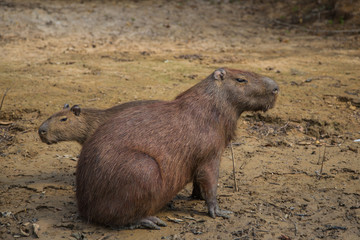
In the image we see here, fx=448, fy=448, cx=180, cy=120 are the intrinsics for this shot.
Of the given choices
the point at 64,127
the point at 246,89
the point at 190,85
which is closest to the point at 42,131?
the point at 64,127

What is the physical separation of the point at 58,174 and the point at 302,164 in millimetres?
2703

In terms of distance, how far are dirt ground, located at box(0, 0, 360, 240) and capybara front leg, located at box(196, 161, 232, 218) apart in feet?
0.27

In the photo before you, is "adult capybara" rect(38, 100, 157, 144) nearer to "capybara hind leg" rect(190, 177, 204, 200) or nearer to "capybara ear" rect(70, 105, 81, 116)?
"capybara ear" rect(70, 105, 81, 116)

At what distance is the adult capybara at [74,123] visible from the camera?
17.0 feet

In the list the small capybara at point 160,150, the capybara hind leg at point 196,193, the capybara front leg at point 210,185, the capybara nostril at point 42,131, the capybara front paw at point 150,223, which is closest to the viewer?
the small capybara at point 160,150

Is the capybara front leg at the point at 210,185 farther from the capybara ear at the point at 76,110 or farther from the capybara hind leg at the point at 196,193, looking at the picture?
the capybara ear at the point at 76,110

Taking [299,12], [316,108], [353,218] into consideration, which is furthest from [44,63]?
[299,12]

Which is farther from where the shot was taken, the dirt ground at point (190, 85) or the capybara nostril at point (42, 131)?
the capybara nostril at point (42, 131)

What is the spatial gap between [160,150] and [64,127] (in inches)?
80.4

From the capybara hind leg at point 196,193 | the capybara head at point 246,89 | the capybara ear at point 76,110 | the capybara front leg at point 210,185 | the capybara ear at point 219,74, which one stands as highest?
the capybara ear at point 219,74

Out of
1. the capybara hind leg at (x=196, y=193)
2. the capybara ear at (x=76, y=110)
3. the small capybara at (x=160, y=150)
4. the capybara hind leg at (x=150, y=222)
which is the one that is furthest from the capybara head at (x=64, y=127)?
the capybara hind leg at (x=150, y=222)

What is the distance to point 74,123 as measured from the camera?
5.30 metres

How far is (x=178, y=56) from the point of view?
8609 mm

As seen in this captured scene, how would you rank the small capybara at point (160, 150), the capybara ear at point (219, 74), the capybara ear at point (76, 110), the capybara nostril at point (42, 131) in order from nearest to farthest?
the small capybara at point (160, 150) < the capybara ear at point (219, 74) < the capybara nostril at point (42, 131) < the capybara ear at point (76, 110)
